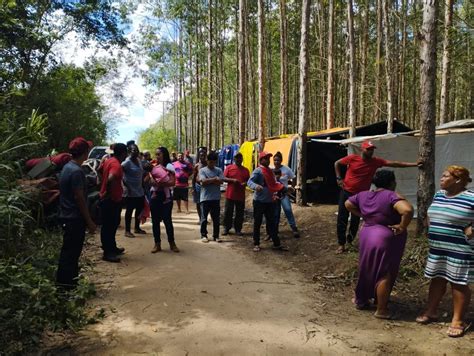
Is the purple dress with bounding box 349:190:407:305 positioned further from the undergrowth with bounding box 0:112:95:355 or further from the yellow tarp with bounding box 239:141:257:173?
the yellow tarp with bounding box 239:141:257:173

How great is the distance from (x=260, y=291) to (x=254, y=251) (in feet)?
6.64

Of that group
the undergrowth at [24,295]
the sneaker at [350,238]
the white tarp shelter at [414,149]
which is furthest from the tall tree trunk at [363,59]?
the undergrowth at [24,295]

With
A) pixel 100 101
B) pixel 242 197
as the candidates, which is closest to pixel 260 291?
pixel 242 197

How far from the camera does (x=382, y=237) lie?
4027 mm

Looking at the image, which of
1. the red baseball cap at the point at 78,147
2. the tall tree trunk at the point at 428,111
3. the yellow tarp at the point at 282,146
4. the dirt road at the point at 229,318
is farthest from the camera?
the yellow tarp at the point at 282,146

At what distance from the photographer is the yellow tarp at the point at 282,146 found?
13.1 metres

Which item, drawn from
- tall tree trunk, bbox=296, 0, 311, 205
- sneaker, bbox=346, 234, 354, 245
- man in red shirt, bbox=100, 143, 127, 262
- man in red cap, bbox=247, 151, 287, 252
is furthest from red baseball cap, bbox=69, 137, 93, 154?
tall tree trunk, bbox=296, 0, 311, 205

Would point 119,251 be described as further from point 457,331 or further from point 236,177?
point 457,331

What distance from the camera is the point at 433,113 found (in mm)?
5742

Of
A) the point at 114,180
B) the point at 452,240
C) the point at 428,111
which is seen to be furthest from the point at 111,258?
the point at 428,111

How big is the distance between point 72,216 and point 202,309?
1.61 metres

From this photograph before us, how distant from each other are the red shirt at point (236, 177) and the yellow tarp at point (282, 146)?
16.6 ft

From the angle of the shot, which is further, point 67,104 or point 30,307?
point 67,104

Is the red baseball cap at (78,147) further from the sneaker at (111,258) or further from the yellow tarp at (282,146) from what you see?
the yellow tarp at (282,146)
